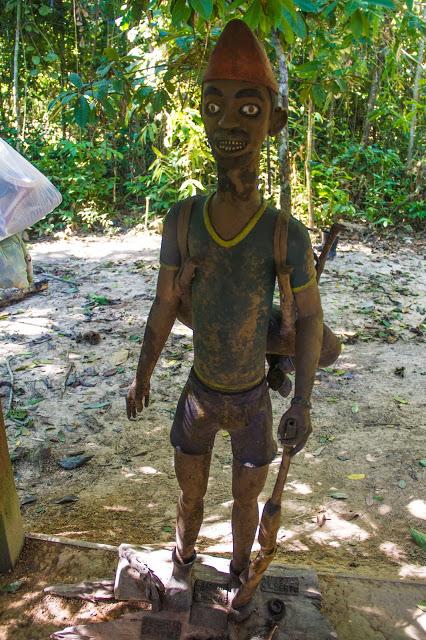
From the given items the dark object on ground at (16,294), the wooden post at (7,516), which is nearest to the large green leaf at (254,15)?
the wooden post at (7,516)

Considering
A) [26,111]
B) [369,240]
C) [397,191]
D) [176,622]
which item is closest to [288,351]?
[176,622]

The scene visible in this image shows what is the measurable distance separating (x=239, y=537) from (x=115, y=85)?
2.28 meters

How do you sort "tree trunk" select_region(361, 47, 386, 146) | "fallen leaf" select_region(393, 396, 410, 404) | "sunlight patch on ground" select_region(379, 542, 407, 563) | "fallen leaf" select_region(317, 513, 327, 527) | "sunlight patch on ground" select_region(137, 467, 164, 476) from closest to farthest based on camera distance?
"sunlight patch on ground" select_region(379, 542, 407, 563) < "fallen leaf" select_region(317, 513, 327, 527) < "sunlight patch on ground" select_region(137, 467, 164, 476) < "fallen leaf" select_region(393, 396, 410, 404) < "tree trunk" select_region(361, 47, 386, 146)

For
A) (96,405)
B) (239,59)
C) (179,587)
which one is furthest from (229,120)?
(96,405)

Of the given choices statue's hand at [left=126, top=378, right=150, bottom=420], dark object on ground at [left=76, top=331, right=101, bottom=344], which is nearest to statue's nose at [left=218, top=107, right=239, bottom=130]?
statue's hand at [left=126, top=378, right=150, bottom=420]

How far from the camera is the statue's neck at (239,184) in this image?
6.02 feet

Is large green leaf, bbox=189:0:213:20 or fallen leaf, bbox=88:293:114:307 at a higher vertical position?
large green leaf, bbox=189:0:213:20

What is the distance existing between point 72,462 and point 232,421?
2096 millimetres

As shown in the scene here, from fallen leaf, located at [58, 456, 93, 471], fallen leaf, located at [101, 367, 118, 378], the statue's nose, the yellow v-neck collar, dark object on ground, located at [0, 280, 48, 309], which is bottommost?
fallen leaf, located at [58, 456, 93, 471]

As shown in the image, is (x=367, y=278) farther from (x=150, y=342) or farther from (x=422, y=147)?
(x=150, y=342)

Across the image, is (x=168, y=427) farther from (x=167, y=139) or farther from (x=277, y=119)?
(x=167, y=139)

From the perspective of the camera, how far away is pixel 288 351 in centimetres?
210

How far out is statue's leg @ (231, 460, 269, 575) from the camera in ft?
6.88

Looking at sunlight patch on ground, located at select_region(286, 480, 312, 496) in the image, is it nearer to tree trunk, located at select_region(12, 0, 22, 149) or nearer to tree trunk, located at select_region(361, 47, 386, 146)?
tree trunk, located at select_region(361, 47, 386, 146)
